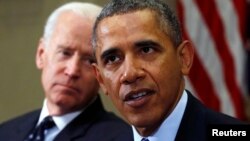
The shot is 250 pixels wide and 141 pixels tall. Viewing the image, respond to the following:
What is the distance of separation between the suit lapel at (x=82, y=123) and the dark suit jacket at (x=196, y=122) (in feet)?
2.23

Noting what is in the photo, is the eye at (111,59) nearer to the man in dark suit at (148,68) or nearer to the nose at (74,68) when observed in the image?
the man in dark suit at (148,68)

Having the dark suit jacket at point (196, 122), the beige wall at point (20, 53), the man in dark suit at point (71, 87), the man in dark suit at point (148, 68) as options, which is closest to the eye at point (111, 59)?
the man in dark suit at point (148, 68)

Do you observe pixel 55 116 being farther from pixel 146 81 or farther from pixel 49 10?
pixel 49 10

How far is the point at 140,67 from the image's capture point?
1525 mm

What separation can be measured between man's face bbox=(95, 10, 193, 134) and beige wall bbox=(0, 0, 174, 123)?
182cm

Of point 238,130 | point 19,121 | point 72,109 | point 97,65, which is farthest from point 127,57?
point 19,121

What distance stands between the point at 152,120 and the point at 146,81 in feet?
0.35

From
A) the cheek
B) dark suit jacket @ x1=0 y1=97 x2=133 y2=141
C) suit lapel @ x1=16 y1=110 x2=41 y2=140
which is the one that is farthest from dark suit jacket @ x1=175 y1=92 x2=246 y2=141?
suit lapel @ x1=16 y1=110 x2=41 y2=140

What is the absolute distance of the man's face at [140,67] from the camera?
1530 mm

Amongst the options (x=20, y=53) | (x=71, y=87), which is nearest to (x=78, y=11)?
(x=71, y=87)

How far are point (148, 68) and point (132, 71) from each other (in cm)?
5

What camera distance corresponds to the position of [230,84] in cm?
313

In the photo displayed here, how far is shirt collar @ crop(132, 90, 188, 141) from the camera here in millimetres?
1615

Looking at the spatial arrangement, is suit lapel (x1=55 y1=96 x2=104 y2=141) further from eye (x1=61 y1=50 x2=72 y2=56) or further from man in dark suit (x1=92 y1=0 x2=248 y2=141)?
man in dark suit (x1=92 y1=0 x2=248 y2=141)
